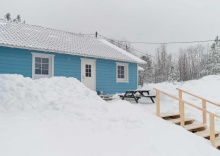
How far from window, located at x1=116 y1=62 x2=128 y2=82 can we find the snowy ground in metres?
8.18

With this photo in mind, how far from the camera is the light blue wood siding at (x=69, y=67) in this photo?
1161 cm

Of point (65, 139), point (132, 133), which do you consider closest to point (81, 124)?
point (65, 139)

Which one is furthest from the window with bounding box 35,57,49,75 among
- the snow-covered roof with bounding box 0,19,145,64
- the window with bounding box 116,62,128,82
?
the window with bounding box 116,62,128,82

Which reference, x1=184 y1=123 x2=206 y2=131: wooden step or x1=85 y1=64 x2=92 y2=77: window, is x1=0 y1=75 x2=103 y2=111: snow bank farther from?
x1=85 y1=64 x2=92 y2=77: window

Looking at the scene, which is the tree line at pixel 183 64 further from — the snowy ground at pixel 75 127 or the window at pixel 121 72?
the snowy ground at pixel 75 127

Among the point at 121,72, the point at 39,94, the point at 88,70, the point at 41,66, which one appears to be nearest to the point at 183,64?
the point at 121,72

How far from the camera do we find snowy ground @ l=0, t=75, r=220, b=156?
4902mm

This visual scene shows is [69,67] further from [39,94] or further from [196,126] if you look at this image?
[196,126]

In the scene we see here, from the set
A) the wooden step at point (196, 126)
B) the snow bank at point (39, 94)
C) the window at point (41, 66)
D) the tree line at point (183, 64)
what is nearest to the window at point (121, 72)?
the window at point (41, 66)

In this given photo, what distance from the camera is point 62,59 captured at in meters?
13.5

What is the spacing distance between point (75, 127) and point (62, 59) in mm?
8149

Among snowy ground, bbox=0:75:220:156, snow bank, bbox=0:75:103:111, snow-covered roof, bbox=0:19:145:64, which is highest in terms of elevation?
snow-covered roof, bbox=0:19:145:64

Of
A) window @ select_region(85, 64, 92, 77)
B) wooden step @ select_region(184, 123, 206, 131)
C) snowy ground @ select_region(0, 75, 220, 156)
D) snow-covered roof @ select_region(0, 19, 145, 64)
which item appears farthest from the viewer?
window @ select_region(85, 64, 92, 77)

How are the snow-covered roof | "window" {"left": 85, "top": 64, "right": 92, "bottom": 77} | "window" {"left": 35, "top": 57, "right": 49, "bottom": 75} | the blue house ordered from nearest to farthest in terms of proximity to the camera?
the blue house
the snow-covered roof
"window" {"left": 35, "top": 57, "right": 49, "bottom": 75}
"window" {"left": 85, "top": 64, "right": 92, "bottom": 77}
